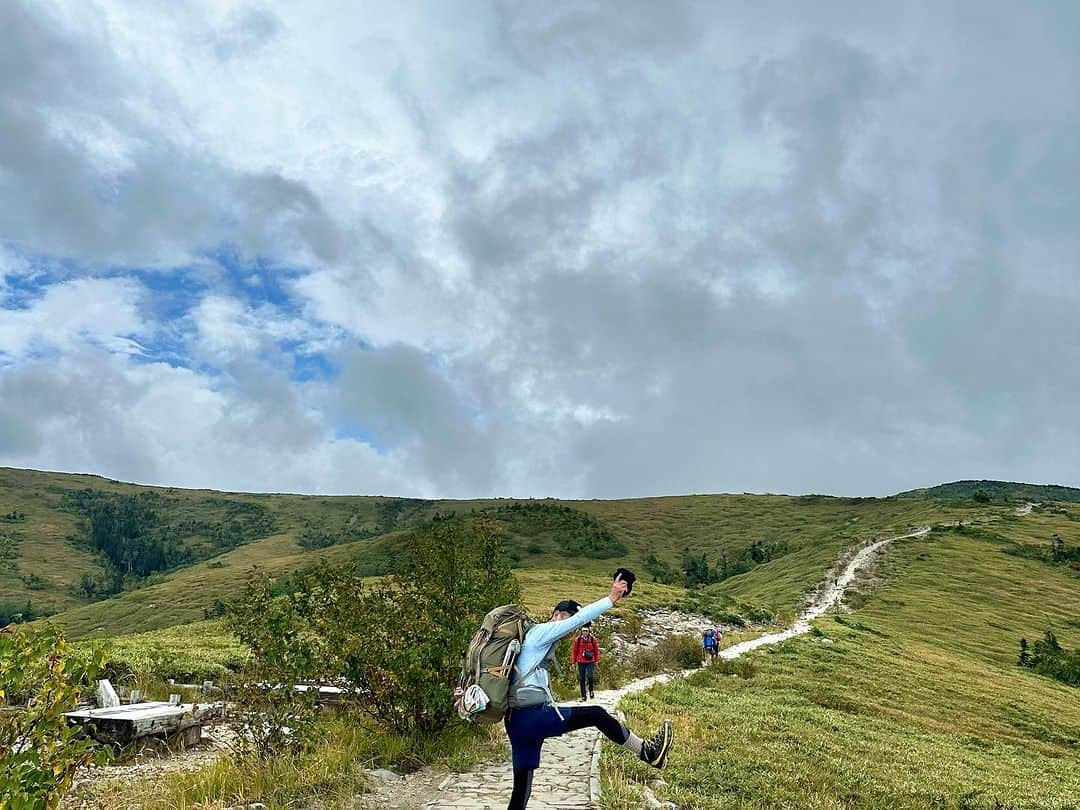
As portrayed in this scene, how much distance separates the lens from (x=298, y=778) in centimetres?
809

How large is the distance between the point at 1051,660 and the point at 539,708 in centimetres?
4418

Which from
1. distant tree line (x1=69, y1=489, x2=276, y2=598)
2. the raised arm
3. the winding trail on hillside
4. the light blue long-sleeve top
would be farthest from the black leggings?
distant tree line (x1=69, y1=489, x2=276, y2=598)

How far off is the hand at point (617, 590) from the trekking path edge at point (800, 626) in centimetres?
327

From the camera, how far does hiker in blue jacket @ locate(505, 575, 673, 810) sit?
645 cm

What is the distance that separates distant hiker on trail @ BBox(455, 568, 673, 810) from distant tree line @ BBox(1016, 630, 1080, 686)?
4173cm

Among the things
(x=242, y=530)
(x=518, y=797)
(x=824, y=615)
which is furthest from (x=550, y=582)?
(x=242, y=530)

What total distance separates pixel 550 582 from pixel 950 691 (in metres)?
33.6

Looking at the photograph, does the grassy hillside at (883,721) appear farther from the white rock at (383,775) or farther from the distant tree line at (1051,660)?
the white rock at (383,775)

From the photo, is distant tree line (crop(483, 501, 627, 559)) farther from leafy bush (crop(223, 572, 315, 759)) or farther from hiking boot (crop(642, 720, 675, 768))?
hiking boot (crop(642, 720, 675, 768))

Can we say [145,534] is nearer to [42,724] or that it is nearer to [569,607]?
[569,607]

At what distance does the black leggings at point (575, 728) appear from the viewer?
675 centimetres

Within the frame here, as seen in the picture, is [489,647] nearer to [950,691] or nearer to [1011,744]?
[1011,744]

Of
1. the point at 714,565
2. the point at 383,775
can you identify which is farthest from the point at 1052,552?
the point at 383,775

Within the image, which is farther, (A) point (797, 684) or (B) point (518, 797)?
(A) point (797, 684)
